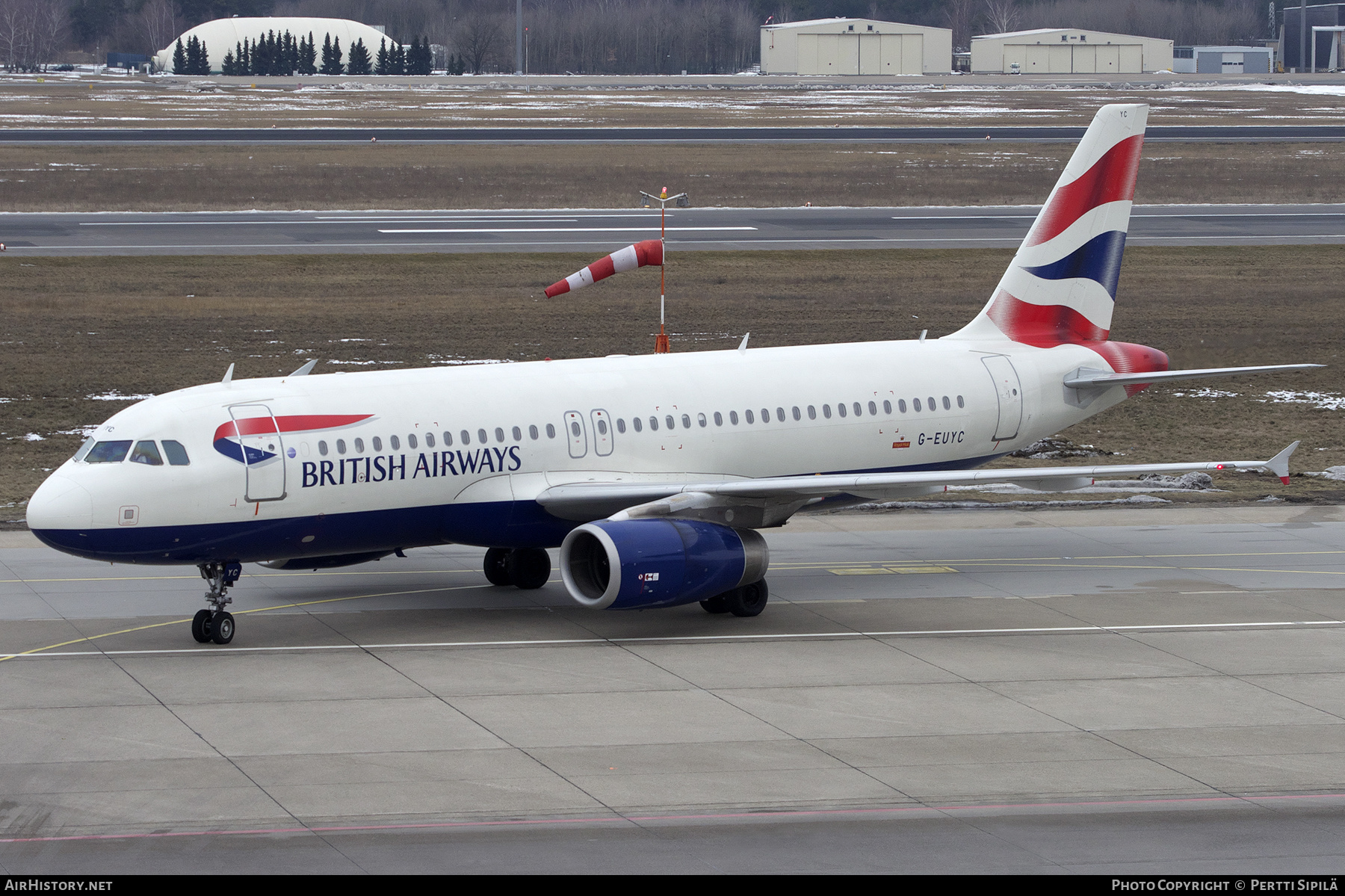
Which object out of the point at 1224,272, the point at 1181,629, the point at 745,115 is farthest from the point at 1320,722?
the point at 745,115

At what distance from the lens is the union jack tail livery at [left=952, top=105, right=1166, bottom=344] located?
3362 centimetres

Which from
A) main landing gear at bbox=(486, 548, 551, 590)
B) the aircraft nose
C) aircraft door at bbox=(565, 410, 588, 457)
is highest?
aircraft door at bbox=(565, 410, 588, 457)

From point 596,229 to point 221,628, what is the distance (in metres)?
51.6

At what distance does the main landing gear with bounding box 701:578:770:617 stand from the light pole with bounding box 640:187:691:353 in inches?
380

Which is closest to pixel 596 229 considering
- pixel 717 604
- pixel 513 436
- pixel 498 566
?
pixel 498 566

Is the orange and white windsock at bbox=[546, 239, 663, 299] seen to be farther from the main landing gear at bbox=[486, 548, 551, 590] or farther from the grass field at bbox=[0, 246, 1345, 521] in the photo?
the grass field at bbox=[0, 246, 1345, 521]

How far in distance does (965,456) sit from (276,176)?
68.1 metres

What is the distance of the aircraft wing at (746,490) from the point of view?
1062 inches

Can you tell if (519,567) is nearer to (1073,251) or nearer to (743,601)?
(743,601)

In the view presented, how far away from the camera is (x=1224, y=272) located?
66500 mm

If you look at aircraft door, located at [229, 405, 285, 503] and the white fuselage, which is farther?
aircraft door, located at [229, 405, 285, 503]

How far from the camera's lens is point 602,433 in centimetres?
2830

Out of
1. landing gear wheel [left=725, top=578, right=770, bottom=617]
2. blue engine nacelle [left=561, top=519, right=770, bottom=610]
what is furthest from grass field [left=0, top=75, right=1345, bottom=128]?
blue engine nacelle [left=561, top=519, right=770, bottom=610]

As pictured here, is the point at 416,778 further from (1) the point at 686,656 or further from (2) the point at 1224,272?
(2) the point at 1224,272
